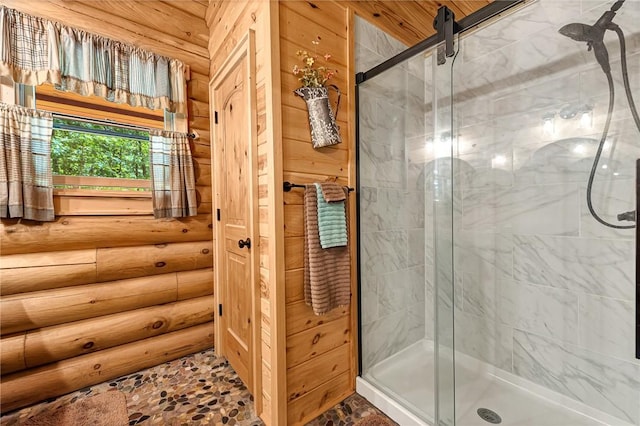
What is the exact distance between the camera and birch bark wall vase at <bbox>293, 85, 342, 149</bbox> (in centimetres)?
144

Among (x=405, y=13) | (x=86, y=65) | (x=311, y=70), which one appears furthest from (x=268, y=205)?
(x=405, y=13)

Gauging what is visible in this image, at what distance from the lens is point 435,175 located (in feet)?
5.31

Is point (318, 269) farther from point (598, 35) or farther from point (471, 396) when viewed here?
point (598, 35)

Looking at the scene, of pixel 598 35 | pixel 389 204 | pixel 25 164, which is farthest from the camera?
pixel 389 204

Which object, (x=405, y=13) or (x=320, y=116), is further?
(x=405, y=13)

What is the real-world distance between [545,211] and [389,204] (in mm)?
902

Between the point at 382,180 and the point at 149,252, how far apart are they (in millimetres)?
1746

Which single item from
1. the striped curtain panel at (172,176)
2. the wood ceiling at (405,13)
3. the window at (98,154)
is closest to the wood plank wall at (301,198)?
the wood ceiling at (405,13)

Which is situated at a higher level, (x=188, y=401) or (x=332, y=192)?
(x=332, y=192)

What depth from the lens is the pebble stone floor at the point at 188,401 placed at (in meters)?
1.49

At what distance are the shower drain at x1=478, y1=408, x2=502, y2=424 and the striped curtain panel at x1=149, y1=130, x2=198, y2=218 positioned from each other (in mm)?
2218

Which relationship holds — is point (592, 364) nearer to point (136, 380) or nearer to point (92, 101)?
point (136, 380)

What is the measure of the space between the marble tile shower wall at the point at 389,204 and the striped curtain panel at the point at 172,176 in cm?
130

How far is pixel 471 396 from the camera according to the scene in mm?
1628
